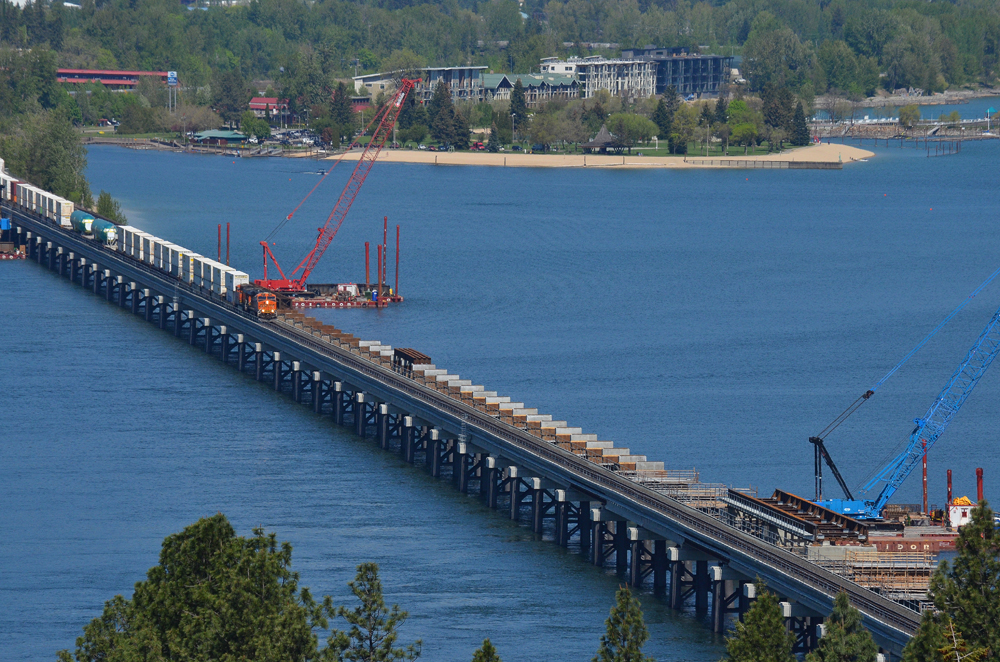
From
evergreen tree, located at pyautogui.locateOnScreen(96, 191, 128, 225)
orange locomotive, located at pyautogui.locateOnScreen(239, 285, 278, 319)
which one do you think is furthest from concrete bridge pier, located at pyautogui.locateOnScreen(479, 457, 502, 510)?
evergreen tree, located at pyautogui.locateOnScreen(96, 191, 128, 225)

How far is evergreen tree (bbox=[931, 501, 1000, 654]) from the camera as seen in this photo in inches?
1916

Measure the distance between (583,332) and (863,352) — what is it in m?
20.6

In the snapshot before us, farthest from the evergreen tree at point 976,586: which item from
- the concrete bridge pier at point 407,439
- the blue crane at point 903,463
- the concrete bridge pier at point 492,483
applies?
the concrete bridge pier at point 407,439

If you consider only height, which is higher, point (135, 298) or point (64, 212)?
point (64, 212)

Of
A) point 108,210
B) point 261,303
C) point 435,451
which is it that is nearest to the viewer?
point 435,451

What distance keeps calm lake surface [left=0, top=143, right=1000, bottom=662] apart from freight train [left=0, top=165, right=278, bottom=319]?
474cm

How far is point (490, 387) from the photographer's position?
4560 inches

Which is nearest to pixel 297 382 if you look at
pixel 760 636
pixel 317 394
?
pixel 317 394

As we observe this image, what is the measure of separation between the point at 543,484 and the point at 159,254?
70.3m

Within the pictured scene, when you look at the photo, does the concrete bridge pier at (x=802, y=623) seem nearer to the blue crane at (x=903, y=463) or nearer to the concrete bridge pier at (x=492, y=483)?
the blue crane at (x=903, y=463)

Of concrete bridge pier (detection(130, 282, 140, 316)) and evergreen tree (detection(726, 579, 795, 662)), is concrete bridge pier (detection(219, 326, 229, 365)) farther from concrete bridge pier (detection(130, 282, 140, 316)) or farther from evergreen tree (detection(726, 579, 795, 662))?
evergreen tree (detection(726, 579, 795, 662))

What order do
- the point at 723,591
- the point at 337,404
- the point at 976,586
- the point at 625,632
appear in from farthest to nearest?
1. the point at 337,404
2. the point at 723,591
3. the point at 976,586
4. the point at 625,632

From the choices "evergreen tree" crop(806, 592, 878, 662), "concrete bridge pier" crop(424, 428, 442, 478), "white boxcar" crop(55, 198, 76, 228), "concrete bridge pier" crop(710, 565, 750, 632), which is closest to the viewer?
"evergreen tree" crop(806, 592, 878, 662)

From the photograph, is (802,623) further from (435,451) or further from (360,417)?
(360,417)
